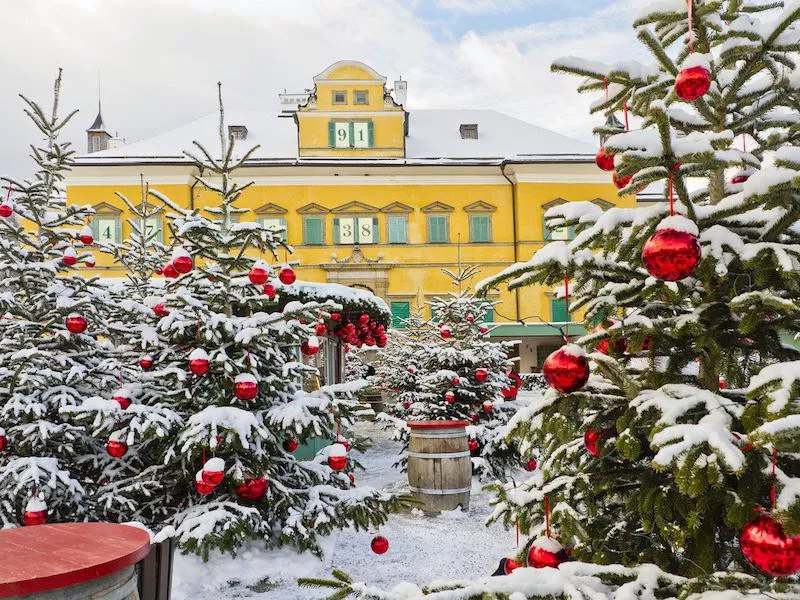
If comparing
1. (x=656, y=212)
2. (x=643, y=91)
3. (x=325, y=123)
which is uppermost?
(x=325, y=123)

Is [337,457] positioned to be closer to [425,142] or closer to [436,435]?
[436,435]

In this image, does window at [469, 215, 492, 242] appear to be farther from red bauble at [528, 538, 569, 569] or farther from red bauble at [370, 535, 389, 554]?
red bauble at [528, 538, 569, 569]

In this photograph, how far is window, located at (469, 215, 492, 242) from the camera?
2988 centimetres

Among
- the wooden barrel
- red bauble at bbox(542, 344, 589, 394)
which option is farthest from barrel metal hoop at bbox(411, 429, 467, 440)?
red bauble at bbox(542, 344, 589, 394)

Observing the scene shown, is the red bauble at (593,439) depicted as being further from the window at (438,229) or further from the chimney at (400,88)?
the chimney at (400,88)

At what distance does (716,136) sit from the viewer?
2283mm

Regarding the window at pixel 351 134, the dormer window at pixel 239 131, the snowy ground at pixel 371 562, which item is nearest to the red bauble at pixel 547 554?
the snowy ground at pixel 371 562

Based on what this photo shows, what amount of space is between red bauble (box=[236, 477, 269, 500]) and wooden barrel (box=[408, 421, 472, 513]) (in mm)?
2744

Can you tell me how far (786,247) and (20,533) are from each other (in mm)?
3787

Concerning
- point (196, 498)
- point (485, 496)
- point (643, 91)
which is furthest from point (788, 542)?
point (485, 496)

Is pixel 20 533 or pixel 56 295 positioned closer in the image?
pixel 20 533

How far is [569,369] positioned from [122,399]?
4.61 m

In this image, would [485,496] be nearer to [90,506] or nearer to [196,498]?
[196,498]

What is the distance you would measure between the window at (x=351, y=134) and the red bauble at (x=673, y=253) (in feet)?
92.8
